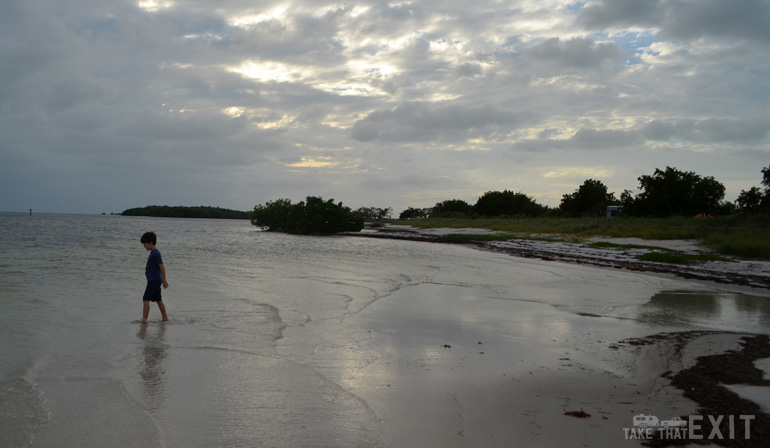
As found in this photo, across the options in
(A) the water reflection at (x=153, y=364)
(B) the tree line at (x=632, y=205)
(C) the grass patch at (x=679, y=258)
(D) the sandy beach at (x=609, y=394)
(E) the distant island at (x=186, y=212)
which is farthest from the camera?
(E) the distant island at (x=186, y=212)

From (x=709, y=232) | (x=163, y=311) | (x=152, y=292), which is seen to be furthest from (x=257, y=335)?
(x=709, y=232)

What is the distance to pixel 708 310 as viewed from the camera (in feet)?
34.6

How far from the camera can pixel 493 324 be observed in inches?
345

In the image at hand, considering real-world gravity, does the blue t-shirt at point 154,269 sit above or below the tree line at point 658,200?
below

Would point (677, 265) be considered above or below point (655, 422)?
above

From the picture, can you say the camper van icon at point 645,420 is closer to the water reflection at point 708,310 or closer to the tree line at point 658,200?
the water reflection at point 708,310

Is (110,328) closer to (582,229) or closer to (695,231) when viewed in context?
(695,231)

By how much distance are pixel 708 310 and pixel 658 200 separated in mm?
48641

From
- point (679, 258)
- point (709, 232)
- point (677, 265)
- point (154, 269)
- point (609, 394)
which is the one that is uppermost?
point (709, 232)

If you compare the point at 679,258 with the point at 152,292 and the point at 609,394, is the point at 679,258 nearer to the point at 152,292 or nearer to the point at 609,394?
the point at 609,394

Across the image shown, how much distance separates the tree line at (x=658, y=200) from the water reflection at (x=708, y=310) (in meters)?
29.0

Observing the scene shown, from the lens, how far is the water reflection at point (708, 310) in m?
9.03

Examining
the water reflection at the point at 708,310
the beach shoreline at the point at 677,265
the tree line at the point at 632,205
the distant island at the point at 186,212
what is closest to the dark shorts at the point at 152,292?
the water reflection at the point at 708,310

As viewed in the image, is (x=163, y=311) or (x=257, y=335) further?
(x=163, y=311)
